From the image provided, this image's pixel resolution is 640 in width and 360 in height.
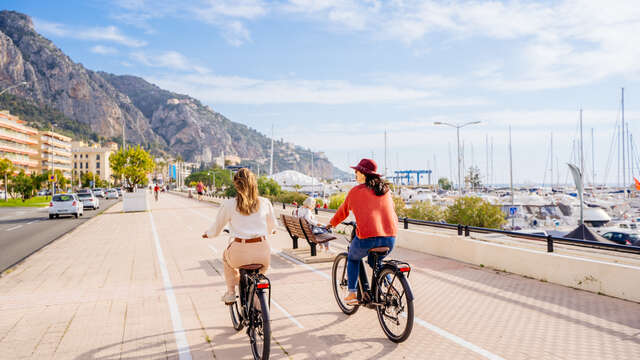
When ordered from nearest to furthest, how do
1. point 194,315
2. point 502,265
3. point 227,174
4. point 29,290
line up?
point 194,315 → point 29,290 → point 502,265 → point 227,174

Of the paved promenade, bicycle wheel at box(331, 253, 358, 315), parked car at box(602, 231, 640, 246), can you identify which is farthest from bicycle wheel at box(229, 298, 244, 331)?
parked car at box(602, 231, 640, 246)

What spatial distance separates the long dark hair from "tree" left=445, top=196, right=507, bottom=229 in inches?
706

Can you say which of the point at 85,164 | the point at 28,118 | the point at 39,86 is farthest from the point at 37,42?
the point at 85,164

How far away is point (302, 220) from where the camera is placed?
971 centimetres

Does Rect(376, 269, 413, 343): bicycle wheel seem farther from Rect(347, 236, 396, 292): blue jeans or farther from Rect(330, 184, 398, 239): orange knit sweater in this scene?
Rect(330, 184, 398, 239): orange knit sweater

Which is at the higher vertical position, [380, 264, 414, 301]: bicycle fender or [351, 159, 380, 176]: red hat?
[351, 159, 380, 176]: red hat

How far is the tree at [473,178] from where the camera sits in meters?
79.7

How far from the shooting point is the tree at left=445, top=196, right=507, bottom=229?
73.8 feet

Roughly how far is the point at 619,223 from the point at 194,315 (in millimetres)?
36380

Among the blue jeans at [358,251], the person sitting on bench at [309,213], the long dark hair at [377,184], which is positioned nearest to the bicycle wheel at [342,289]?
the blue jeans at [358,251]

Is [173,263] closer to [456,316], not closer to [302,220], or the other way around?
[302,220]

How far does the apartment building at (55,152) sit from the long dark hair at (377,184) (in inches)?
5013

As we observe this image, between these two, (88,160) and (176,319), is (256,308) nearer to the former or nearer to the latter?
(176,319)

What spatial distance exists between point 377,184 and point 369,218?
40 cm
